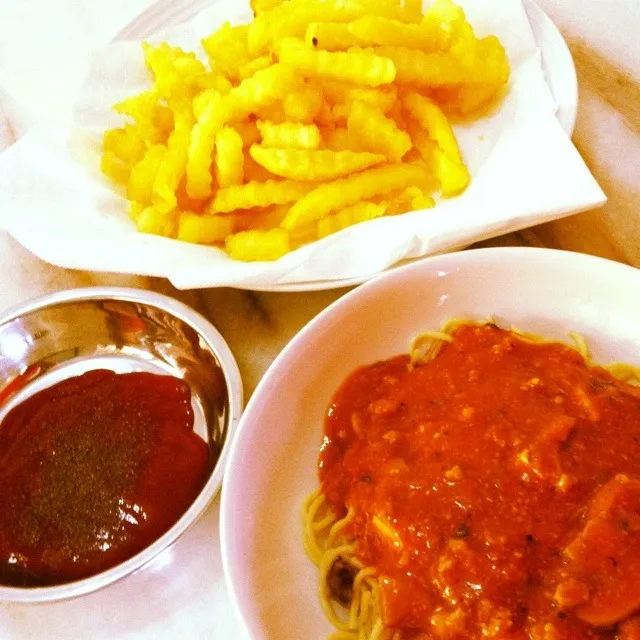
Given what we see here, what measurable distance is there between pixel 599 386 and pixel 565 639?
1.84 feet

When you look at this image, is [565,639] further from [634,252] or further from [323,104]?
[323,104]

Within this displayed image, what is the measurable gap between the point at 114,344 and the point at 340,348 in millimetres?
873

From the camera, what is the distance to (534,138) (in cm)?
199

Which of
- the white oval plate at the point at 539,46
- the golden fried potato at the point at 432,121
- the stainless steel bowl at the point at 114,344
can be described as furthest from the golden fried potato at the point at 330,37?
the stainless steel bowl at the point at 114,344

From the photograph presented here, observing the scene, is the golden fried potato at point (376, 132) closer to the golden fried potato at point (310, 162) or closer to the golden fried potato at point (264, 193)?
the golden fried potato at point (310, 162)

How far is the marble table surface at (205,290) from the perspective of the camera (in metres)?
1.58

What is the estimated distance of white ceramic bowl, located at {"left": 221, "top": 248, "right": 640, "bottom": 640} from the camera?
1.42m

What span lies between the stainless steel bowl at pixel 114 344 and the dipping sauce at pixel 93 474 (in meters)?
0.08

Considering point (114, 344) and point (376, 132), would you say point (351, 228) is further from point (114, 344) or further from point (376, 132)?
point (114, 344)

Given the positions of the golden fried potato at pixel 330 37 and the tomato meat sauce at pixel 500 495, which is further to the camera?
the golden fried potato at pixel 330 37

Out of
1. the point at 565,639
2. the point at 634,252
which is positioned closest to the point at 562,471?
the point at 565,639

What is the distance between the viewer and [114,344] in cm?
Answer: 217

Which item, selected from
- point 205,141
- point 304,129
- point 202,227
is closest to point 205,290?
point 202,227

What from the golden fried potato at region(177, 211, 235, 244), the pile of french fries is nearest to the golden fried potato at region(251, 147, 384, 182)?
the pile of french fries
